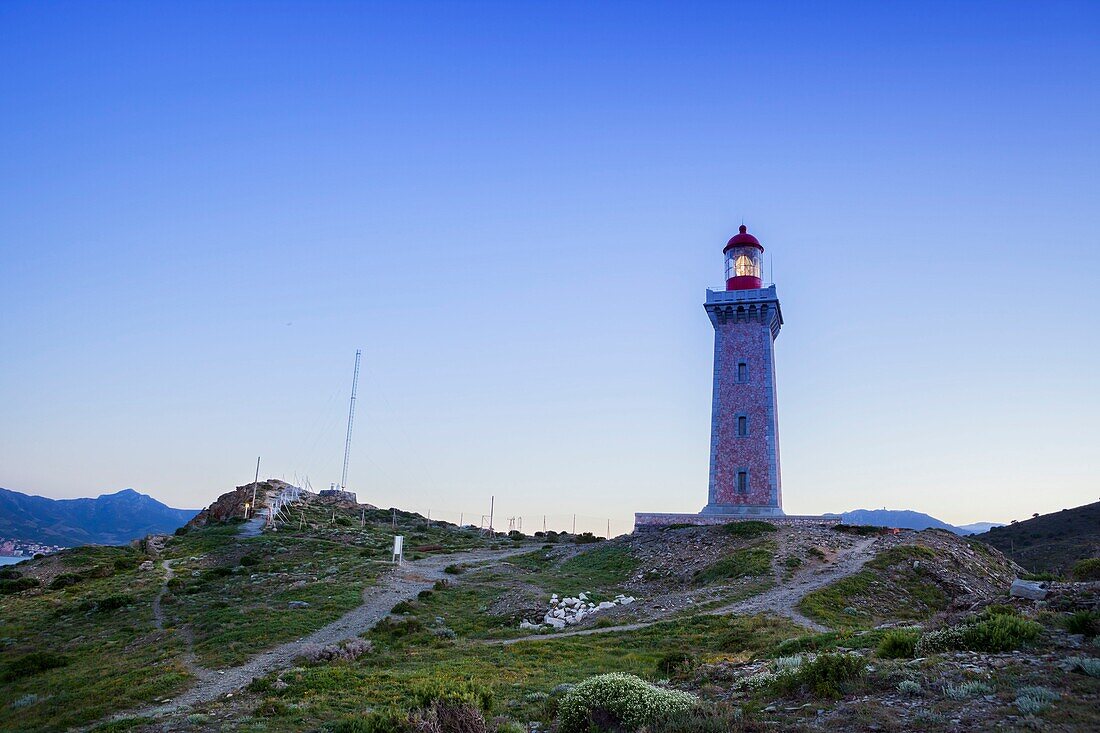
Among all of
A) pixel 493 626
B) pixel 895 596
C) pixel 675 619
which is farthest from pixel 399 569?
pixel 895 596

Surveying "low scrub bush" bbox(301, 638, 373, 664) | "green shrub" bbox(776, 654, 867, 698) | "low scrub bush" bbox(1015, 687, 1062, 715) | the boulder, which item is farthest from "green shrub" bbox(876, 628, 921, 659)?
"low scrub bush" bbox(301, 638, 373, 664)

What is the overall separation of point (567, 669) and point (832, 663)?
8.65 meters

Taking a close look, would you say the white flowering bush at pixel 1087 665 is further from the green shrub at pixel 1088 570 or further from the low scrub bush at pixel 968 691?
the green shrub at pixel 1088 570

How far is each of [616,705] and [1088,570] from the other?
1829 centimetres

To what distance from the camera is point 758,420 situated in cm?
4769

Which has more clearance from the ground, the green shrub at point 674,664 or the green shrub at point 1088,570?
the green shrub at point 1088,570

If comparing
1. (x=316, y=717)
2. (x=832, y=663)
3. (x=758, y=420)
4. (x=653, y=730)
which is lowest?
(x=316, y=717)

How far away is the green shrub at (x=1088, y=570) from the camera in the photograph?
2123cm

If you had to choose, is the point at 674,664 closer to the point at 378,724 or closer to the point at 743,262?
the point at 378,724

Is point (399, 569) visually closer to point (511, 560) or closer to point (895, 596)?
point (511, 560)

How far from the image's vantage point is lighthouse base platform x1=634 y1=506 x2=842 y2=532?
4344cm

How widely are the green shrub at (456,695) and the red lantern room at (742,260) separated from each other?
40.8 metres

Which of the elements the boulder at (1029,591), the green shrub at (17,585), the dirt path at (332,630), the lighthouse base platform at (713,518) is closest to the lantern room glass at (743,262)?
the lighthouse base platform at (713,518)

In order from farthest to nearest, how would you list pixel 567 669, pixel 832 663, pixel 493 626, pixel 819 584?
pixel 819 584
pixel 493 626
pixel 567 669
pixel 832 663
